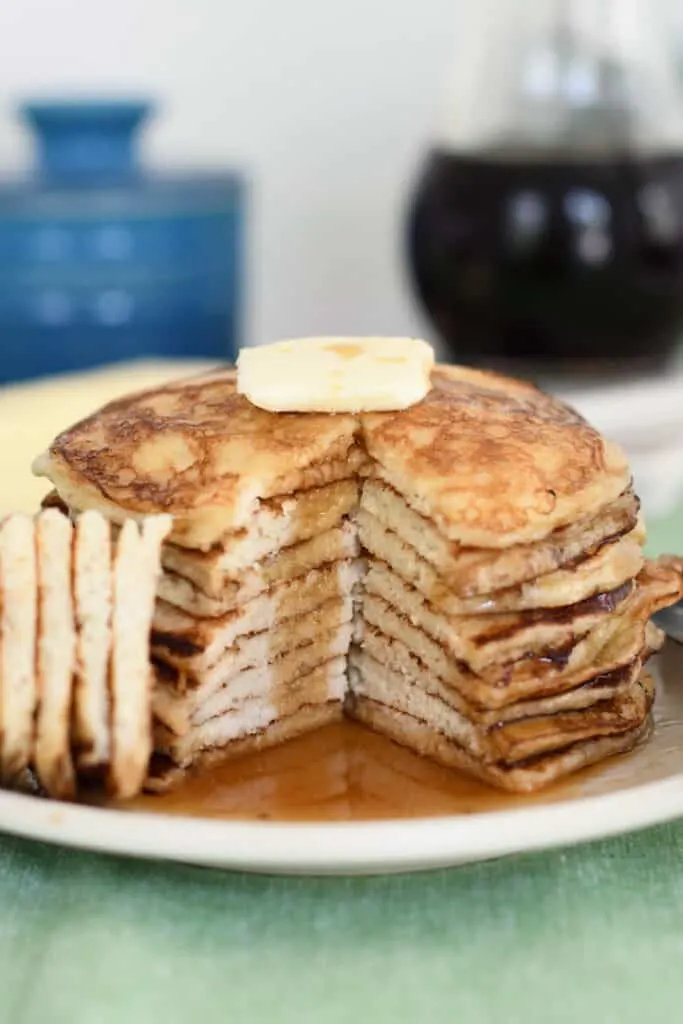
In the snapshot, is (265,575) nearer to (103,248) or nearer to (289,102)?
(103,248)

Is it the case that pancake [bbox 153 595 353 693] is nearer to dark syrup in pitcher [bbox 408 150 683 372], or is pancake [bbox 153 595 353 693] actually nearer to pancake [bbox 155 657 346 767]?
pancake [bbox 155 657 346 767]

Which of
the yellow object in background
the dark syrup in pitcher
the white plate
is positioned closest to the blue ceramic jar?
the yellow object in background

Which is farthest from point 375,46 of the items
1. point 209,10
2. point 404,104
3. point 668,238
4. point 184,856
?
point 184,856

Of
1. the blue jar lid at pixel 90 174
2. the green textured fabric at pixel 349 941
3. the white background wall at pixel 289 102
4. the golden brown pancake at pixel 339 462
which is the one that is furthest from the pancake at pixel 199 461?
the white background wall at pixel 289 102

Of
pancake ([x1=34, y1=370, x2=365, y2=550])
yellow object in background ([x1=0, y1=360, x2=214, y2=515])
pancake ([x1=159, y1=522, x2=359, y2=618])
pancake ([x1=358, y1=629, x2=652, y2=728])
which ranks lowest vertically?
yellow object in background ([x1=0, y1=360, x2=214, y2=515])

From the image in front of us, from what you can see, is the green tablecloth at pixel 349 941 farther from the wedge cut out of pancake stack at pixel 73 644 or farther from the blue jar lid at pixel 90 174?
the blue jar lid at pixel 90 174

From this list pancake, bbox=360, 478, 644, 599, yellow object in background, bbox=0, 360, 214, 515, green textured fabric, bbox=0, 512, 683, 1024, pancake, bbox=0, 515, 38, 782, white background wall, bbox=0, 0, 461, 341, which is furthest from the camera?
white background wall, bbox=0, 0, 461, 341

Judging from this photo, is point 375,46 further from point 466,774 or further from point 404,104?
point 466,774
